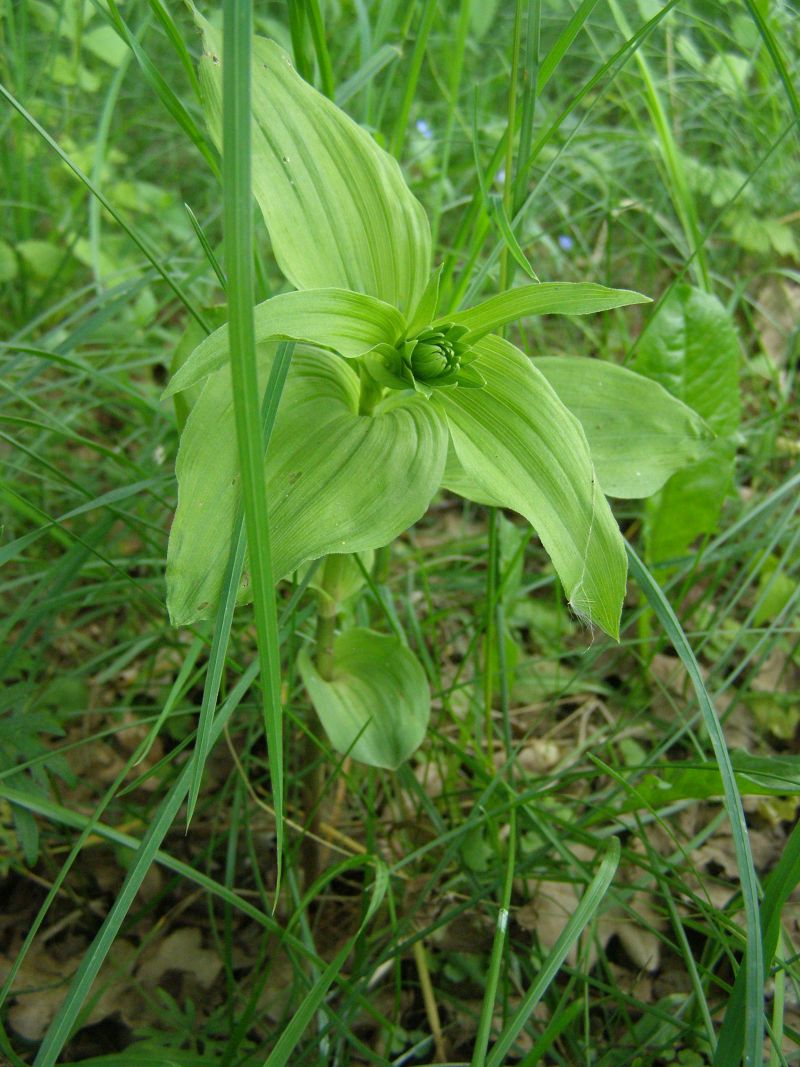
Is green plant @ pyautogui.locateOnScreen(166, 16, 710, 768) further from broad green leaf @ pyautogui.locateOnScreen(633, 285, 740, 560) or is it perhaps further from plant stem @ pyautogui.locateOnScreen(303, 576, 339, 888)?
broad green leaf @ pyautogui.locateOnScreen(633, 285, 740, 560)

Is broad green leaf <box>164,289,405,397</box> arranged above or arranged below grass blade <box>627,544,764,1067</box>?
above

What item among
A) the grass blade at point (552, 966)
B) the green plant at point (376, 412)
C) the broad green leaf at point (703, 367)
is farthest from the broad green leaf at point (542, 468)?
the broad green leaf at point (703, 367)

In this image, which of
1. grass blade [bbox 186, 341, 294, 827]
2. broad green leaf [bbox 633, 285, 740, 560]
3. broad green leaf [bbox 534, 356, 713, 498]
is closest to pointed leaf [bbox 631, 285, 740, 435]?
broad green leaf [bbox 633, 285, 740, 560]

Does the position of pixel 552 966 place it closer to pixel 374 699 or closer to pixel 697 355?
pixel 374 699

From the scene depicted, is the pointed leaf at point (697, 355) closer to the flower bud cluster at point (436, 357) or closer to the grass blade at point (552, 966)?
the flower bud cluster at point (436, 357)

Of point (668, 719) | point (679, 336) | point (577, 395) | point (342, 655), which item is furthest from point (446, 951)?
point (679, 336)

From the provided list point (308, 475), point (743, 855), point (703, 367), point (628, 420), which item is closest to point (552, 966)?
point (743, 855)
